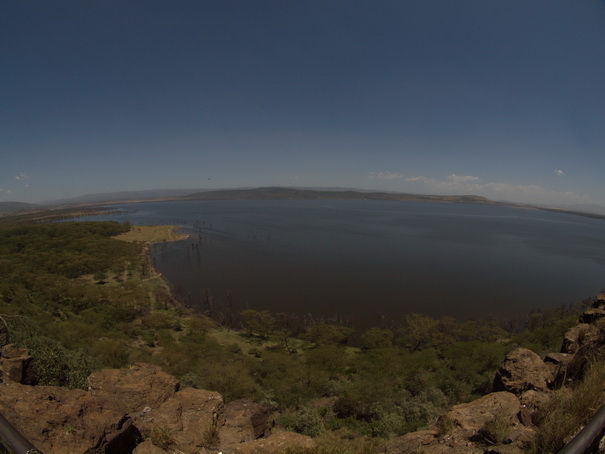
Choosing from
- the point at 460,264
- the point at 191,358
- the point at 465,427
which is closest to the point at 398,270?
the point at 460,264

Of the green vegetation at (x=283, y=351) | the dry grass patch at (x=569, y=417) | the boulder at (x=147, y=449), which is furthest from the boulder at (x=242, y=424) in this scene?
the dry grass patch at (x=569, y=417)

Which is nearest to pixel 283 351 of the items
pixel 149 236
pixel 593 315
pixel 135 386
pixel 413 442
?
pixel 135 386

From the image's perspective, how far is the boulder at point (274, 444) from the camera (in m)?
6.22

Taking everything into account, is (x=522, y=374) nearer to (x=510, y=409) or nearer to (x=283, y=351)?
(x=510, y=409)

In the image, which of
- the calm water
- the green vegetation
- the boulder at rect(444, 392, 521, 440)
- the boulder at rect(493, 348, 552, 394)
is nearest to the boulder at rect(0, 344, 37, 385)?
the green vegetation

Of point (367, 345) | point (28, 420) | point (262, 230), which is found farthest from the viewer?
point (262, 230)

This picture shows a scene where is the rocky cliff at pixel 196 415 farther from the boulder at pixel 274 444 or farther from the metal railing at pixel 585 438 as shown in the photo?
the metal railing at pixel 585 438

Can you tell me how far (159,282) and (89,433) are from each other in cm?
5596

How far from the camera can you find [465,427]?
7719mm

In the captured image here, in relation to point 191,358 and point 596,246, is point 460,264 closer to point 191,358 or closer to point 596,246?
point 191,358

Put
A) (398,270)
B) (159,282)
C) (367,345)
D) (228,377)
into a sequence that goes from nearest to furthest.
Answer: (228,377) < (367,345) < (159,282) < (398,270)

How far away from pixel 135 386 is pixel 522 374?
14.7m

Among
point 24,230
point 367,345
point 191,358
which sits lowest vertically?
point 367,345

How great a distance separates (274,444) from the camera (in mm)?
6734
